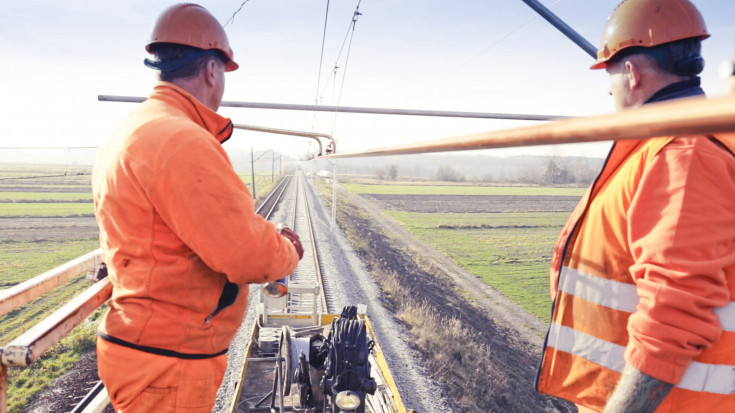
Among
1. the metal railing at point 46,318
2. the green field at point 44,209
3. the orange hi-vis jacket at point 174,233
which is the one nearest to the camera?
the metal railing at point 46,318

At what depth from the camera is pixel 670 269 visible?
4.17ft

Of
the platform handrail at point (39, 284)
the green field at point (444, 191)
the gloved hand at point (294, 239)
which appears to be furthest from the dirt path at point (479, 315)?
the green field at point (444, 191)

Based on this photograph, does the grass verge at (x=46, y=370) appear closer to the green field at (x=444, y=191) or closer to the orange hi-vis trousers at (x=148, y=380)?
the orange hi-vis trousers at (x=148, y=380)

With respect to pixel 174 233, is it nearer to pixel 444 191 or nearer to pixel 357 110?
pixel 357 110

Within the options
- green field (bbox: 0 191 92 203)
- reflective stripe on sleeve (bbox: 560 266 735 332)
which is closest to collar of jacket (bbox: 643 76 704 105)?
reflective stripe on sleeve (bbox: 560 266 735 332)

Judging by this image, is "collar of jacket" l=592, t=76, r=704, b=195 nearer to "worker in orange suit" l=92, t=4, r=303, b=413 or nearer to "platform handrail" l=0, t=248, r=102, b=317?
"worker in orange suit" l=92, t=4, r=303, b=413

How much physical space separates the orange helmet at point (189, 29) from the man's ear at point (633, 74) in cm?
179

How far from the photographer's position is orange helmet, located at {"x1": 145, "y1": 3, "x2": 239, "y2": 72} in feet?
6.95

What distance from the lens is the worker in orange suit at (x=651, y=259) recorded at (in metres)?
1.27

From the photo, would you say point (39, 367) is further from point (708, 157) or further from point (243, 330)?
point (708, 157)

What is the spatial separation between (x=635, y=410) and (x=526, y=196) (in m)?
82.4

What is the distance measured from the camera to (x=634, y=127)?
690 mm

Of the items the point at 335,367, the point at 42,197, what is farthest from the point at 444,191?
the point at 335,367

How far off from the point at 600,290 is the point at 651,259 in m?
0.29
